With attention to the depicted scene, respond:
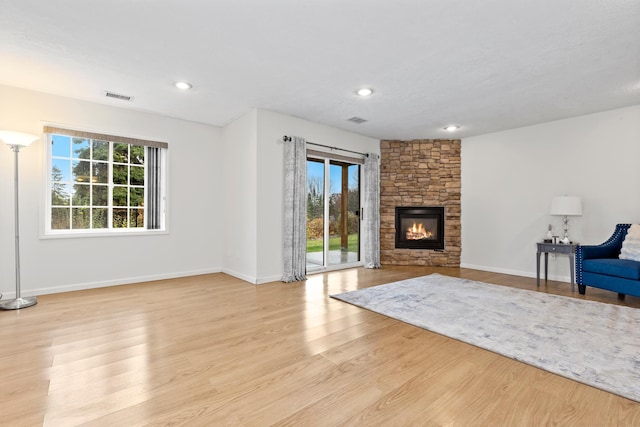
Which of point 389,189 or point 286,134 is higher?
point 286,134

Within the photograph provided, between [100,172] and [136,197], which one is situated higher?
[100,172]

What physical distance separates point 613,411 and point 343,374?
4.88ft

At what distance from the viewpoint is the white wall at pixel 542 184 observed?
14.6 ft

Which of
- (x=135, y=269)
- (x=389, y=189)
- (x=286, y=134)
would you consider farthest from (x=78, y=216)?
(x=389, y=189)

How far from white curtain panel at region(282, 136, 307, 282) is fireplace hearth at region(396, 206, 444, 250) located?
250cm

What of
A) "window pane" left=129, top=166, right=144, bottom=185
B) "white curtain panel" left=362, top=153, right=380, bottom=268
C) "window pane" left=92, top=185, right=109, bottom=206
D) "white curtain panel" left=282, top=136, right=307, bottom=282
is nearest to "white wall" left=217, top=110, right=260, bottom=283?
"white curtain panel" left=282, top=136, right=307, bottom=282

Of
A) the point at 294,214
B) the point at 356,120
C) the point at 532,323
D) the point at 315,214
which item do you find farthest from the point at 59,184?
the point at 532,323

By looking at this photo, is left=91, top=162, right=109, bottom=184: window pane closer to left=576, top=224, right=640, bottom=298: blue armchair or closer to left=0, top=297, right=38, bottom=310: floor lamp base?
left=0, top=297, right=38, bottom=310: floor lamp base

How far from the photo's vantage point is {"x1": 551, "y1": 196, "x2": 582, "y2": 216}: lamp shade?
451cm

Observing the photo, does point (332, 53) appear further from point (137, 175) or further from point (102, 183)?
point (102, 183)

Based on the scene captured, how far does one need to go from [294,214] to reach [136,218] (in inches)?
99.2

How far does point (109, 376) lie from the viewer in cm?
200

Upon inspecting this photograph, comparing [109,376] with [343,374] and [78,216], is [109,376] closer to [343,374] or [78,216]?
[343,374]

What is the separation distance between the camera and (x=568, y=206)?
453cm
